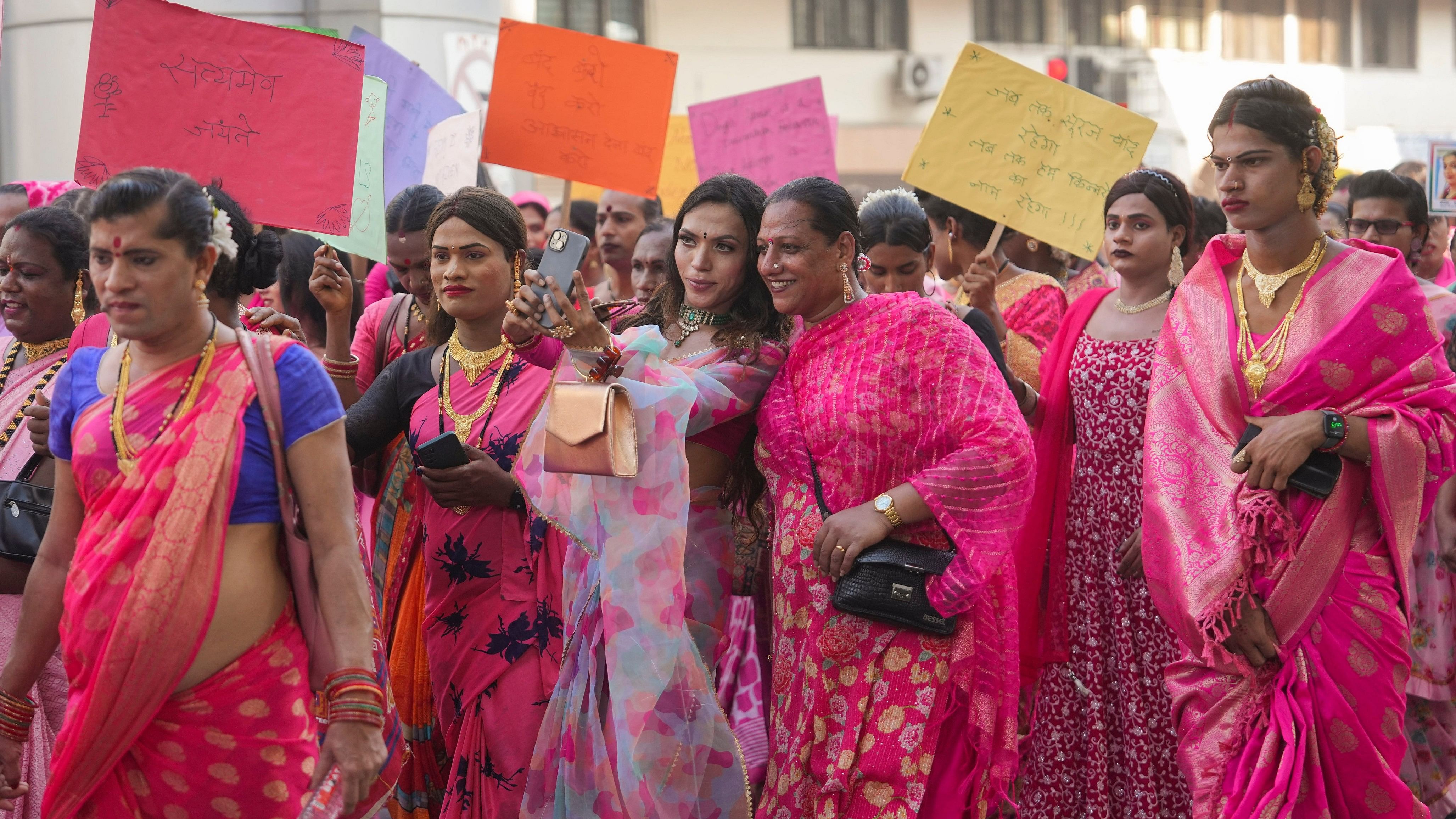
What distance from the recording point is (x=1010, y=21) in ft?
71.1

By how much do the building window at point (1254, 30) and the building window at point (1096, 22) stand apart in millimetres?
1916

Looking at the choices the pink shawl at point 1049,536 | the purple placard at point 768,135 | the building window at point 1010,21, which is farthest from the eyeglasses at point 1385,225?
the building window at point 1010,21

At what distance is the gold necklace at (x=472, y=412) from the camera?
3.95m

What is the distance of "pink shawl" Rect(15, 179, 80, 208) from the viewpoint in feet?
18.1

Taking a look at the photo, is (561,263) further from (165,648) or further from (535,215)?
(535,215)

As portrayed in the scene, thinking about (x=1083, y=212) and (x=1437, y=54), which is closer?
(x=1083, y=212)

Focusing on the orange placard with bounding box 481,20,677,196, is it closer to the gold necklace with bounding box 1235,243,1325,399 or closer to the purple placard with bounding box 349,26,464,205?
the purple placard with bounding box 349,26,464,205

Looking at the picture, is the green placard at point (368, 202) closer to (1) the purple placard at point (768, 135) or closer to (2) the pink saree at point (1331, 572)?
(1) the purple placard at point (768, 135)

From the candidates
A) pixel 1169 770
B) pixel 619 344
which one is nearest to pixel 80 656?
pixel 619 344

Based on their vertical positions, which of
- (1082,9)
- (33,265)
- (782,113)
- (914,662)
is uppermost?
(1082,9)

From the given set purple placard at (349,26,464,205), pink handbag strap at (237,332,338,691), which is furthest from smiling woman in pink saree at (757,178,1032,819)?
purple placard at (349,26,464,205)

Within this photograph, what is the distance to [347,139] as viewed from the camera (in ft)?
14.7

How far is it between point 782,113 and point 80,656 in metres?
5.26

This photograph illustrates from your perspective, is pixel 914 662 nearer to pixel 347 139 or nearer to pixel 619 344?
pixel 619 344
